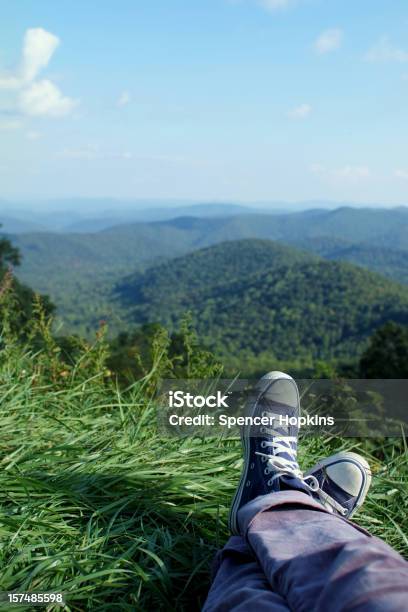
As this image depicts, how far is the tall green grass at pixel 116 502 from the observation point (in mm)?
1387

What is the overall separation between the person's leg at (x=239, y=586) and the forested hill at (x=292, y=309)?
142 ft

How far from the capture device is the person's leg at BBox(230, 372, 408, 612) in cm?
102

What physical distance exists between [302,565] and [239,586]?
16 cm

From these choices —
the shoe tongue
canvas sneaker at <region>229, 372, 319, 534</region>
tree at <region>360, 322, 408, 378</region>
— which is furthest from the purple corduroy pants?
tree at <region>360, 322, 408, 378</region>

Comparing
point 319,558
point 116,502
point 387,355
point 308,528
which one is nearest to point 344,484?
point 308,528

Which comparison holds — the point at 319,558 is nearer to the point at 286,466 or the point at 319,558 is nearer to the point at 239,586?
the point at 239,586

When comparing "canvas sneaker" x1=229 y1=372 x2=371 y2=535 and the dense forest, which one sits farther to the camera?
"canvas sneaker" x1=229 y1=372 x2=371 y2=535

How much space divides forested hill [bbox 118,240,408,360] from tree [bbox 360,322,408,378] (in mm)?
25371

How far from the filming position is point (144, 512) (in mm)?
1642

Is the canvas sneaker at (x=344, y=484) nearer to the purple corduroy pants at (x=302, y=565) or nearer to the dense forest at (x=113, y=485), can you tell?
the dense forest at (x=113, y=485)

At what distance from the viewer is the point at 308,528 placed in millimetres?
1315

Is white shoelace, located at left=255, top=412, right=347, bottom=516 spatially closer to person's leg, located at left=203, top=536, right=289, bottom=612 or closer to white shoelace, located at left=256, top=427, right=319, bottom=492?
white shoelace, located at left=256, top=427, right=319, bottom=492

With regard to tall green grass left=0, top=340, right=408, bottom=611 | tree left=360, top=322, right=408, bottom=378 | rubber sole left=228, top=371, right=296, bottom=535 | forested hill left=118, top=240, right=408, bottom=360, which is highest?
rubber sole left=228, top=371, right=296, bottom=535

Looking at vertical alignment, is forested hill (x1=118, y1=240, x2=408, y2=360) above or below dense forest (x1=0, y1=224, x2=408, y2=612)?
below
